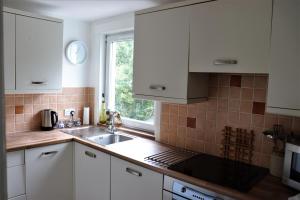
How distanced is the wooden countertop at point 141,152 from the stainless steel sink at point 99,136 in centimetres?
10

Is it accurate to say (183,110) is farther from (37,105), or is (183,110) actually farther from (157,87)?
(37,105)

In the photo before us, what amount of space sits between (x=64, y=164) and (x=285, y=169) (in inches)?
74.1

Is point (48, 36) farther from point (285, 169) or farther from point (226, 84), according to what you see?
point (285, 169)

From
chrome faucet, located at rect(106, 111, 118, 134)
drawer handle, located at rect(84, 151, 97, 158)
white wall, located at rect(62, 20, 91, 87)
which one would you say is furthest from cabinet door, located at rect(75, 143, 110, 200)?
white wall, located at rect(62, 20, 91, 87)

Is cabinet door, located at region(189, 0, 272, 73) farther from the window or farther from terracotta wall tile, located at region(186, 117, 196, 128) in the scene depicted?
the window

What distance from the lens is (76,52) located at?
2.94 metres

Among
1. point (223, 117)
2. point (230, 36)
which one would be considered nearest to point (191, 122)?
point (223, 117)

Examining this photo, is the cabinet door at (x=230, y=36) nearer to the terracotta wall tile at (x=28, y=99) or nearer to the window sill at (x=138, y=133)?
the window sill at (x=138, y=133)

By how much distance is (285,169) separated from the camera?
150 centimetres

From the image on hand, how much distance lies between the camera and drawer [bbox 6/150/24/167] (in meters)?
2.06

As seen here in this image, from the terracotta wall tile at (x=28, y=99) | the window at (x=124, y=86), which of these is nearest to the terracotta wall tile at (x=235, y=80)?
the window at (x=124, y=86)

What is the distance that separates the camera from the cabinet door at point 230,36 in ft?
4.68

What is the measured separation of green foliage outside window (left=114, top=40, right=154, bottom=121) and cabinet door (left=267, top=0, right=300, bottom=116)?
148 cm

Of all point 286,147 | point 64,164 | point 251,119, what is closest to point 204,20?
point 251,119
